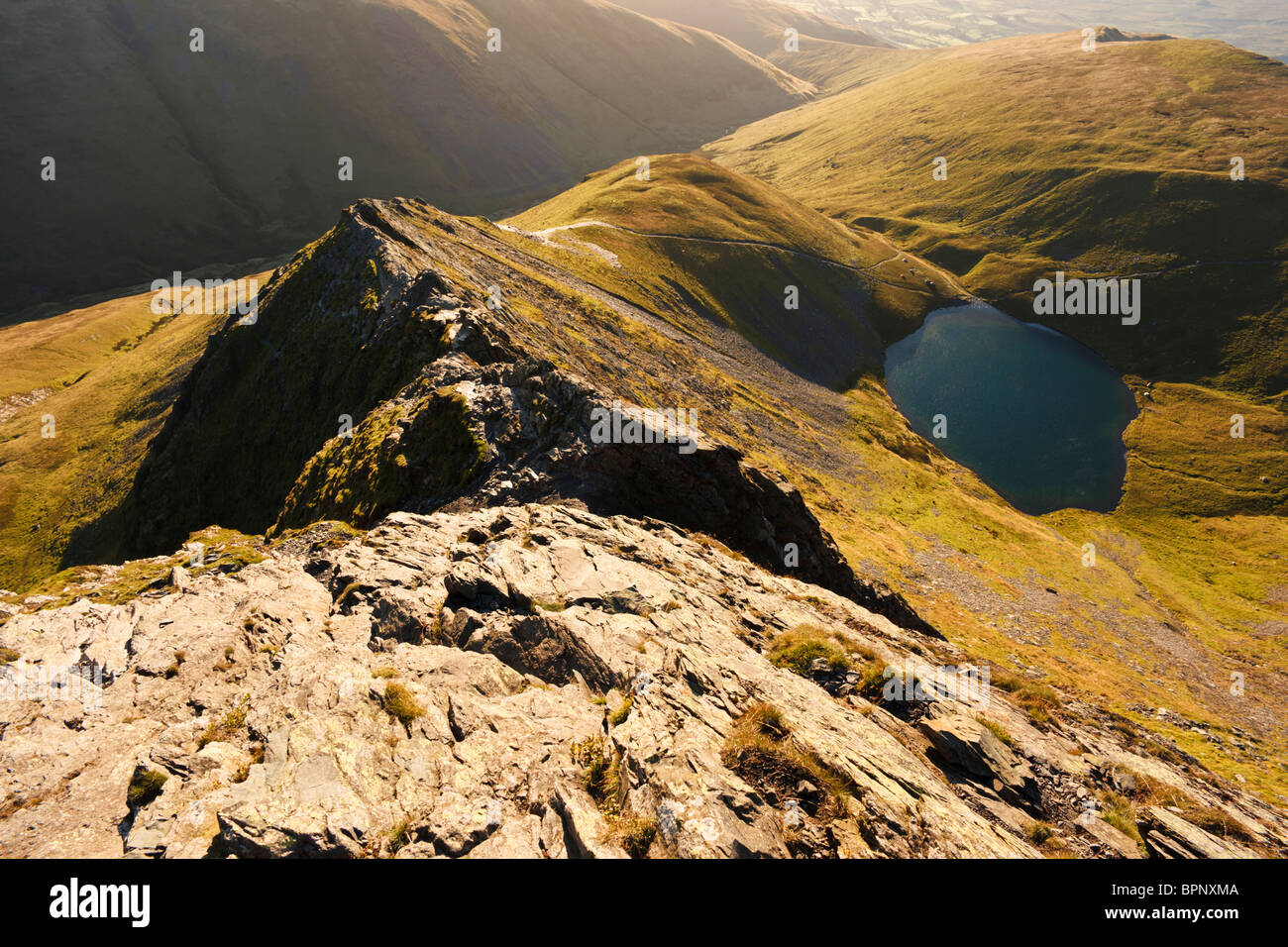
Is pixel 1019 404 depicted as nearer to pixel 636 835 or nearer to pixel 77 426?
pixel 636 835

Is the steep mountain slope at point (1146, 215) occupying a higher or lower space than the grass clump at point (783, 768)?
higher

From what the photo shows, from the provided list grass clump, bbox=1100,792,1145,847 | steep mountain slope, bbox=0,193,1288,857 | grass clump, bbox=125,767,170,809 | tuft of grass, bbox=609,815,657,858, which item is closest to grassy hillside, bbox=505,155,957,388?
steep mountain slope, bbox=0,193,1288,857

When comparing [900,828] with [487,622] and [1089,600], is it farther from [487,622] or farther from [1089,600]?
[1089,600]

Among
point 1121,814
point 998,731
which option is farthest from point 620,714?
point 1121,814

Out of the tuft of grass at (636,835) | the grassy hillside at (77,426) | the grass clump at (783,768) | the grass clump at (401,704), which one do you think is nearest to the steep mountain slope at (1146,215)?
the grass clump at (783,768)

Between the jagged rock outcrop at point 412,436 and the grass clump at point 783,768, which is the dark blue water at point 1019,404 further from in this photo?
the grass clump at point 783,768
